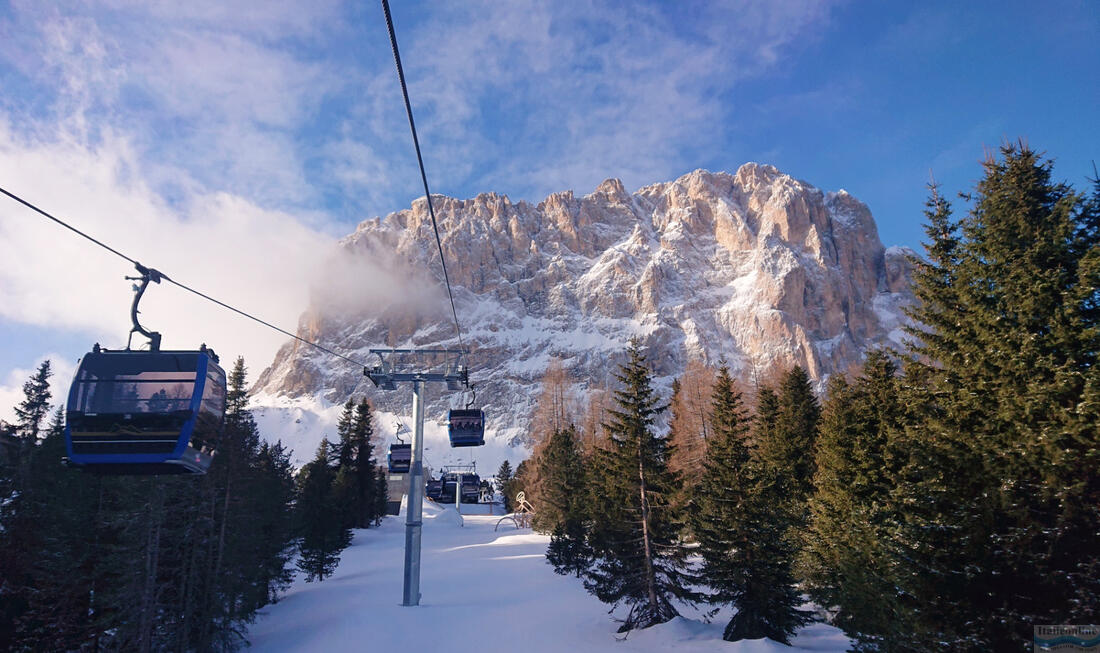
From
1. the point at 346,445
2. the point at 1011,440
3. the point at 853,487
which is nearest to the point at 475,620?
the point at 853,487

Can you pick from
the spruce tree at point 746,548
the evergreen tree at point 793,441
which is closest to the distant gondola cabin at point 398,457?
the evergreen tree at point 793,441

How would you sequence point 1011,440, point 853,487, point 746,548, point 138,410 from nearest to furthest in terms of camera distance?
point 1011,440 → point 138,410 → point 746,548 → point 853,487

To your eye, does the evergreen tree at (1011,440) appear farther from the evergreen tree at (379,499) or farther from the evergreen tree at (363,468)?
the evergreen tree at (379,499)

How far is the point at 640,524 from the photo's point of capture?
63.2ft

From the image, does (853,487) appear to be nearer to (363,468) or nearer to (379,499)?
(363,468)

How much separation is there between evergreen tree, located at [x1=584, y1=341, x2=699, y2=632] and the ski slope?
895mm

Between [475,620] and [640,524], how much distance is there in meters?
5.82

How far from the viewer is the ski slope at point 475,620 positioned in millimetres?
16547

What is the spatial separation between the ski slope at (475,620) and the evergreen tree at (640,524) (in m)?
0.90

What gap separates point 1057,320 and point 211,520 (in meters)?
24.0

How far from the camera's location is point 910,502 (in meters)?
10.7

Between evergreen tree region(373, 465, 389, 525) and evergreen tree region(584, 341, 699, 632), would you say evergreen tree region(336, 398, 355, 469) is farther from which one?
evergreen tree region(584, 341, 699, 632)

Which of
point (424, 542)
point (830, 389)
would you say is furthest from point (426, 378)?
point (424, 542)

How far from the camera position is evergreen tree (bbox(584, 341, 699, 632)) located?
1853cm
